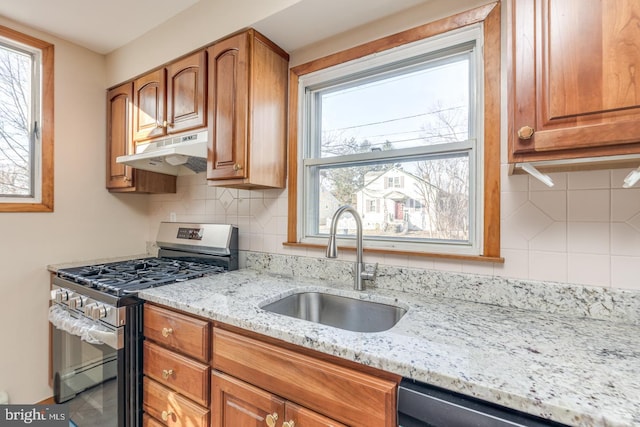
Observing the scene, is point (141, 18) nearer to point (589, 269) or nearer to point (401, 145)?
point (401, 145)

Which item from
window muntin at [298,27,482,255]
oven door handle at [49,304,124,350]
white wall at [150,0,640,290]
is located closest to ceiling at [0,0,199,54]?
window muntin at [298,27,482,255]

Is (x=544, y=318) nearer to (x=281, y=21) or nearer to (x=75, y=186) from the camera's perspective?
(x=281, y=21)

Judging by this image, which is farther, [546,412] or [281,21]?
[281,21]

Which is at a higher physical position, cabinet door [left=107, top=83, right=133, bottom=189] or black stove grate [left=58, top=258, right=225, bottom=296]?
cabinet door [left=107, top=83, right=133, bottom=189]

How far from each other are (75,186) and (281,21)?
187cm

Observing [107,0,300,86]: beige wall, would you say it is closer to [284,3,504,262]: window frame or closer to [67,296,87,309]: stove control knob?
[284,3,504,262]: window frame

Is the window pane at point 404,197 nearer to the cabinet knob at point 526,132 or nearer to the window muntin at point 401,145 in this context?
the window muntin at point 401,145

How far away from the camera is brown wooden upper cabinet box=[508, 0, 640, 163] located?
74 centimetres

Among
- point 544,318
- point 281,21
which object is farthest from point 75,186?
point 544,318

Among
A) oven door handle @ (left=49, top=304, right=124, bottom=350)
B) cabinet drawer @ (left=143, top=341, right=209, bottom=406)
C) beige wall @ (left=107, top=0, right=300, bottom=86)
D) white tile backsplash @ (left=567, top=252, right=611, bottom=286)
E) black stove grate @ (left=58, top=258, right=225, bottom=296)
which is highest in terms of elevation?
beige wall @ (left=107, top=0, right=300, bottom=86)

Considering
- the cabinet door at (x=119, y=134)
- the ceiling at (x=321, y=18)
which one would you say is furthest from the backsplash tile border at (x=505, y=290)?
the cabinet door at (x=119, y=134)

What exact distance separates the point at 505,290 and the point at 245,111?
1.42m

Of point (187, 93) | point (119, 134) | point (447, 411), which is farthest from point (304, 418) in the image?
point (119, 134)

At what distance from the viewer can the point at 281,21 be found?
1454mm
